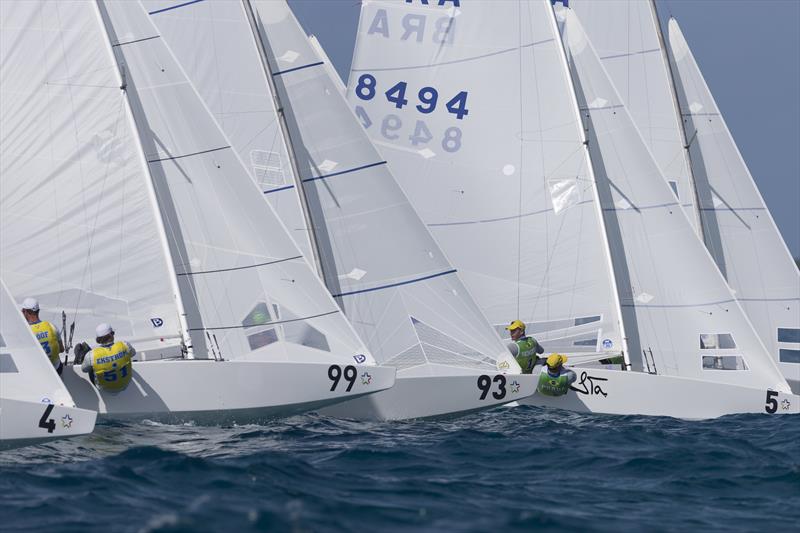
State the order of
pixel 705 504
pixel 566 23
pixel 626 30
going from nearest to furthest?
pixel 705 504
pixel 566 23
pixel 626 30

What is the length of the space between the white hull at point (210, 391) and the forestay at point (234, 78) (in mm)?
3332

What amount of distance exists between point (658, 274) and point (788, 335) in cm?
325

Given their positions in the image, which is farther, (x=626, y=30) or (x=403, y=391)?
(x=626, y=30)

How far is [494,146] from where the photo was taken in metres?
20.5

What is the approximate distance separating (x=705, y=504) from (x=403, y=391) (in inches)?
228

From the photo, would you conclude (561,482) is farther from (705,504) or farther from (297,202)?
(297,202)

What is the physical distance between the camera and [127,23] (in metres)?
16.9

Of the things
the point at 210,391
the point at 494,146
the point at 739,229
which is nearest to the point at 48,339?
the point at 210,391

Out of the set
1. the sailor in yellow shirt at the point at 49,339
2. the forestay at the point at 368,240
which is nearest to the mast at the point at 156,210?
the sailor in yellow shirt at the point at 49,339

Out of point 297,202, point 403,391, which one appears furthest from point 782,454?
point 297,202

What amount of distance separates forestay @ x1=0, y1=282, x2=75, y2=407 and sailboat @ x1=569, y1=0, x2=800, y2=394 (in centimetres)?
1273

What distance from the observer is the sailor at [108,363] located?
14.4 m

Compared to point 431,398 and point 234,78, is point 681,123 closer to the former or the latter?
point 234,78

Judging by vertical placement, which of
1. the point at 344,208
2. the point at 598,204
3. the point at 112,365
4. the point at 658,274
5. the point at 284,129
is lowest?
the point at 112,365
